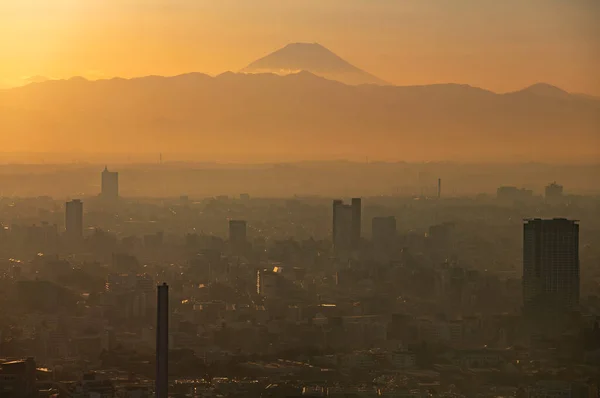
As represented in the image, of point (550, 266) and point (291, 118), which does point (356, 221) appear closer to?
point (291, 118)

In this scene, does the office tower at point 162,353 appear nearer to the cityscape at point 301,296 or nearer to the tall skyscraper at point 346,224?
the cityscape at point 301,296

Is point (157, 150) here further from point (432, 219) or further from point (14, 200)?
point (432, 219)

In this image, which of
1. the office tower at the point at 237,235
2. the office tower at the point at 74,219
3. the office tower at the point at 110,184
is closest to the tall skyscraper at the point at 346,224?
the office tower at the point at 237,235

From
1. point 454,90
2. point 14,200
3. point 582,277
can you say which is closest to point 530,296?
point 582,277

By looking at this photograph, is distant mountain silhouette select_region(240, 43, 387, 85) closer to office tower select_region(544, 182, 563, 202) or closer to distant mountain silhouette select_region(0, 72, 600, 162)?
distant mountain silhouette select_region(0, 72, 600, 162)

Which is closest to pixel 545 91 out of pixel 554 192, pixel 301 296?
pixel 554 192

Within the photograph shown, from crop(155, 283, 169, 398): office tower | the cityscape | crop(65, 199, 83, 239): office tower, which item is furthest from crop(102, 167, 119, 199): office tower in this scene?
crop(155, 283, 169, 398): office tower
